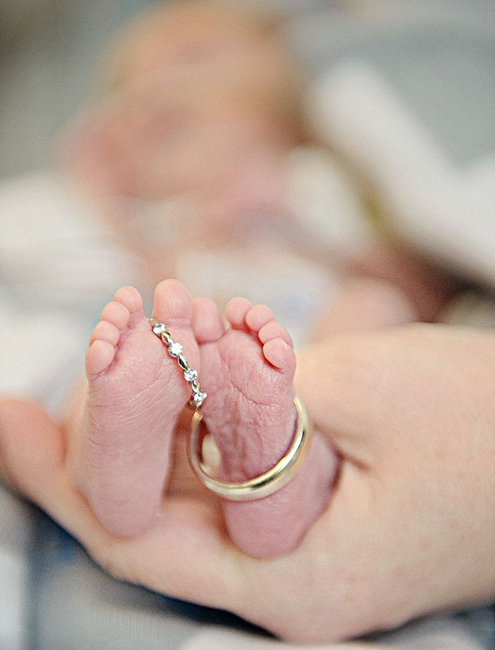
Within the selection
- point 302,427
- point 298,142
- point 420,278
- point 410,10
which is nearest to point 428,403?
point 302,427

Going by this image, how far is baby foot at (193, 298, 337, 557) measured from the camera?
0.45 meters

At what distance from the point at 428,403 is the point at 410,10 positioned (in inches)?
45.0

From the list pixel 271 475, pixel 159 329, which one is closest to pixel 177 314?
pixel 159 329

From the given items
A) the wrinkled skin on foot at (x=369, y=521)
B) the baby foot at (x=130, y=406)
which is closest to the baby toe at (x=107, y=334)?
the baby foot at (x=130, y=406)

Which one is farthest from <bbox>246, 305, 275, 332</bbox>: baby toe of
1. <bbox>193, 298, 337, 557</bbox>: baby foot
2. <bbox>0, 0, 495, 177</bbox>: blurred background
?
<bbox>0, 0, 495, 177</bbox>: blurred background

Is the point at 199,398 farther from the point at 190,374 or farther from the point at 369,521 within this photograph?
the point at 369,521

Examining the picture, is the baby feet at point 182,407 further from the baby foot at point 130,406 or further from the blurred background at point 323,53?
the blurred background at point 323,53

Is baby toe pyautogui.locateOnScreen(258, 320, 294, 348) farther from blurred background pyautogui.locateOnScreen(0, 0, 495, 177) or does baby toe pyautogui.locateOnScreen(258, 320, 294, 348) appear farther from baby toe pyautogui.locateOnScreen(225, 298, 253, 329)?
blurred background pyautogui.locateOnScreen(0, 0, 495, 177)

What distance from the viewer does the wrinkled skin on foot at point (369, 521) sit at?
0.48 meters

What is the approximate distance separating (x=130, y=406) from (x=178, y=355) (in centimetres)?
5

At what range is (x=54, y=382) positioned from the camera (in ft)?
2.40

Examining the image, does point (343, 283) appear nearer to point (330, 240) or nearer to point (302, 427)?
point (330, 240)

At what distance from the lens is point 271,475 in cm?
46

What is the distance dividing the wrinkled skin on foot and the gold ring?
39 millimetres
